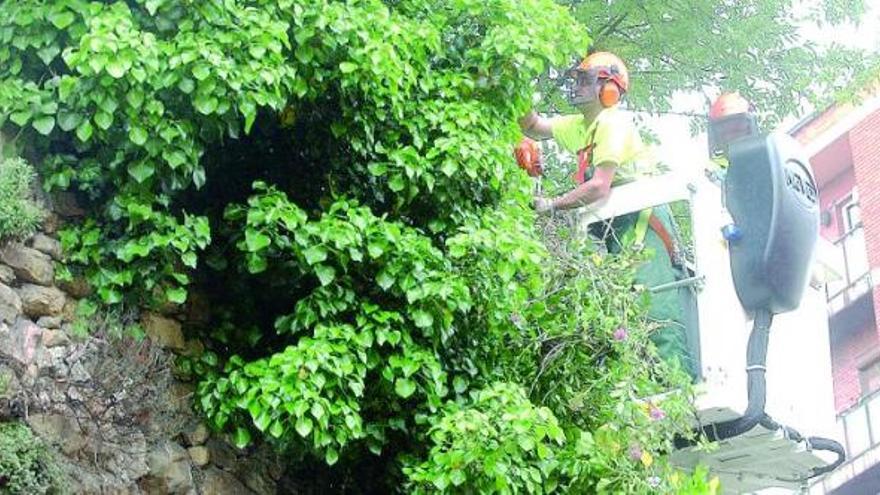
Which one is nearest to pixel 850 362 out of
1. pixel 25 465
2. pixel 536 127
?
pixel 536 127

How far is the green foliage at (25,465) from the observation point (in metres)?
6.77

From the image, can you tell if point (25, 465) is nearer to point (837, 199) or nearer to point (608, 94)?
→ point (608, 94)

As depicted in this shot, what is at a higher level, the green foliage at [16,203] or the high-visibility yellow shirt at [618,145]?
the green foliage at [16,203]

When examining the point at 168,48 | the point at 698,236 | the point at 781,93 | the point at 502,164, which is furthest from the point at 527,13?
the point at 781,93

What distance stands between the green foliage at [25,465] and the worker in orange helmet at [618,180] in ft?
12.2

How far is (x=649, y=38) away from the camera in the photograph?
12.7 m

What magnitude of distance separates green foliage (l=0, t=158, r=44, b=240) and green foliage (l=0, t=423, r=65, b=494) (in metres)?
0.98

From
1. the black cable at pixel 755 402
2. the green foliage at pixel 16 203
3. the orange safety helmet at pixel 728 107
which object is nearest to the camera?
the green foliage at pixel 16 203

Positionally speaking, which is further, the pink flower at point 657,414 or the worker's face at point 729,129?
the worker's face at point 729,129

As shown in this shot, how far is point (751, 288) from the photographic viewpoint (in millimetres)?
9203

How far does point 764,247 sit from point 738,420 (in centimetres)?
103

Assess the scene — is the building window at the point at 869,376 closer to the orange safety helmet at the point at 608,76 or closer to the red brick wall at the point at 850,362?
the red brick wall at the point at 850,362

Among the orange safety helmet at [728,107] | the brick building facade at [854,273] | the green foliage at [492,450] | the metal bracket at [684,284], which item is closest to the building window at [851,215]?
the brick building facade at [854,273]

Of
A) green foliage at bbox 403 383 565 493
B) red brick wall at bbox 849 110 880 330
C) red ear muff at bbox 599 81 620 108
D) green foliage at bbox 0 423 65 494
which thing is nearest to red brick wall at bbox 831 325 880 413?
red brick wall at bbox 849 110 880 330
